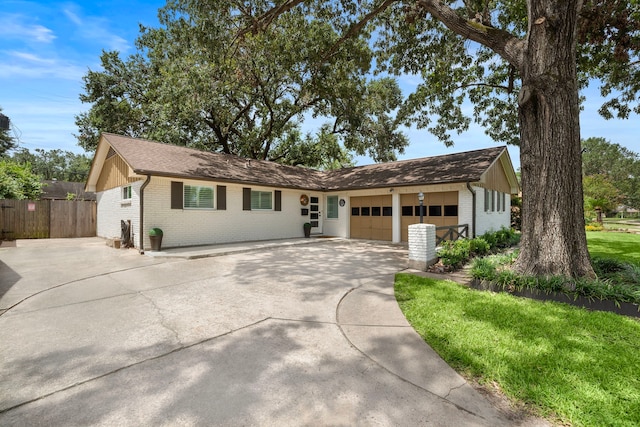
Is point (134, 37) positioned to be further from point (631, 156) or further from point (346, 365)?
point (631, 156)

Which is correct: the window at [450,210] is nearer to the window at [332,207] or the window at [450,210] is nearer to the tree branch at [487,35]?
the window at [332,207]

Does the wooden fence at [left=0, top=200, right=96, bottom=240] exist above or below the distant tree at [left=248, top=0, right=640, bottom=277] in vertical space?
below

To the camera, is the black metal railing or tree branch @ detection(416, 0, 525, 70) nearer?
tree branch @ detection(416, 0, 525, 70)

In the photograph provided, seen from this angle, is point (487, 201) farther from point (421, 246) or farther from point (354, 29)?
point (354, 29)

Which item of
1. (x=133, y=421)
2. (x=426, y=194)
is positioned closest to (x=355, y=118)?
(x=426, y=194)

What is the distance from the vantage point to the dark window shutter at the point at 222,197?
12070mm

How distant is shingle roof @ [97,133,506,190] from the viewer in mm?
10906

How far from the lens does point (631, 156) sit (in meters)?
59.0

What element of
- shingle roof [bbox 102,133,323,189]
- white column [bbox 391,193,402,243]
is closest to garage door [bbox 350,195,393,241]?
white column [bbox 391,193,402,243]

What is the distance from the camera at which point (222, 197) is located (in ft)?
39.9

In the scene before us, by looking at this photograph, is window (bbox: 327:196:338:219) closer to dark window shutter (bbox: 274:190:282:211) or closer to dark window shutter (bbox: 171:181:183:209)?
dark window shutter (bbox: 274:190:282:211)

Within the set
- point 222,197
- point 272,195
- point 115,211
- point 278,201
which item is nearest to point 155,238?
point 222,197

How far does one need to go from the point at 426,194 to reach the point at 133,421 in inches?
489

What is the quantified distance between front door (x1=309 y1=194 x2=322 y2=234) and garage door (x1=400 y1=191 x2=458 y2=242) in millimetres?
4911
